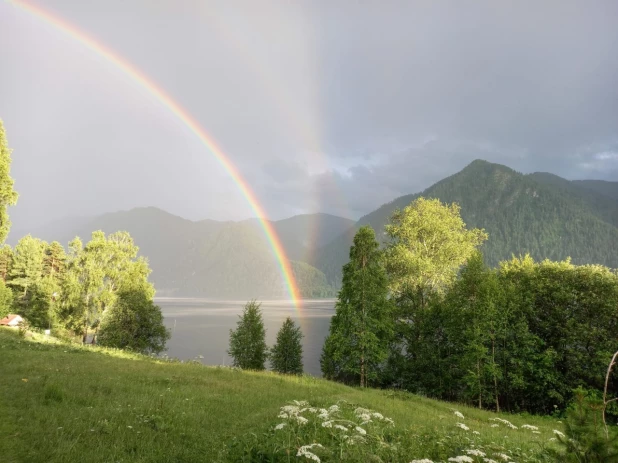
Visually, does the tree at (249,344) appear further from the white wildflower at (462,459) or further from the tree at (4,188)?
the white wildflower at (462,459)

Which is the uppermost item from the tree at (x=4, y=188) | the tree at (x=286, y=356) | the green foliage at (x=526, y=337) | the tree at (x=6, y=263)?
the tree at (x=4, y=188)

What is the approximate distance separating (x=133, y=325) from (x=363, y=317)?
36.8 m

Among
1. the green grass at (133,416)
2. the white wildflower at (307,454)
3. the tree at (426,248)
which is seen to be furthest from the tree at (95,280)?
the white wildflower at (307,454)

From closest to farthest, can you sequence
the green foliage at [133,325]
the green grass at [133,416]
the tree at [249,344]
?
the green grass at [133,416], the tree at [249,344], the green foliage at [133,325]

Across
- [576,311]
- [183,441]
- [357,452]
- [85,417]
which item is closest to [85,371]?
[85,417]

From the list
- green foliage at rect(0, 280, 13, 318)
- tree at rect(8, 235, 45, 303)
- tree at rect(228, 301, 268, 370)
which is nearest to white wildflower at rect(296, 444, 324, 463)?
tree at rect(228, 301, 268, 370)

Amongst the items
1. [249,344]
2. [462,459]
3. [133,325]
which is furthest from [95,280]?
[462,459]

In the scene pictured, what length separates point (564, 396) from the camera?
25141 mm

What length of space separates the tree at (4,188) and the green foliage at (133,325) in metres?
25.4

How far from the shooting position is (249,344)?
1640 inches

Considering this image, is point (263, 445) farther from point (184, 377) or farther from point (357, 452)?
point (184, 377)

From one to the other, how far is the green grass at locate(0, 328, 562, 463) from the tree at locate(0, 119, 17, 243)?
11659 millimetres

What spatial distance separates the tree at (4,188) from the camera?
83.4 feet

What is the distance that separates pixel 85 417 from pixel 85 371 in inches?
356
